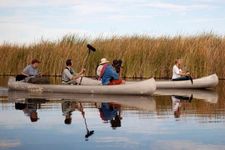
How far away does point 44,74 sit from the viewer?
3109 cm

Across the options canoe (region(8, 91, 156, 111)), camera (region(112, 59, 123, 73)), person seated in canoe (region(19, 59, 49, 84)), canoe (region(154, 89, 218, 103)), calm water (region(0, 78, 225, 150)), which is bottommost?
calm water (region(0, 78, 225, 150))

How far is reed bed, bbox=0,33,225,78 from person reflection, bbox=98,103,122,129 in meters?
12.9

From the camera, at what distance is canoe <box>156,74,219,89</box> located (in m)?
21.7

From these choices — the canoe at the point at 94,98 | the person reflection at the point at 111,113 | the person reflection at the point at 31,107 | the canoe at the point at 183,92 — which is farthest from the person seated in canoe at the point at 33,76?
the person reflection at the point at 111,113

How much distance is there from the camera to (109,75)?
17.8 metres

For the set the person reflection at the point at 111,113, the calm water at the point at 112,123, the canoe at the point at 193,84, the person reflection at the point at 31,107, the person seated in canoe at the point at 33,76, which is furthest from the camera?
the canoe at the point at 193,84

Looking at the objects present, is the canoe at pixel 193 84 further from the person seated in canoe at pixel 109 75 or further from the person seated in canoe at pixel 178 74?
the person seated in canoe at pixel 109 75

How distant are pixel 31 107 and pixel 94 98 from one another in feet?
10.1

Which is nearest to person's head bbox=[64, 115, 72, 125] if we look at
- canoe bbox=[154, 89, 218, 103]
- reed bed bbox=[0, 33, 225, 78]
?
canoe bbox=[154, 89, 218, 103]

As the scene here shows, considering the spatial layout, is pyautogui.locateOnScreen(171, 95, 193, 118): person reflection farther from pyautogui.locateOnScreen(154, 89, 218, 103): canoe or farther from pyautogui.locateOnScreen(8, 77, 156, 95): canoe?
pyautogui.locateOnScreen(154, 89, 218, 103): canoe

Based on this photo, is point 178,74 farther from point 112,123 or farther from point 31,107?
point 112,123

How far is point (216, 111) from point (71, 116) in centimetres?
358

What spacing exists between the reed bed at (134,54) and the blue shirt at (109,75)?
9.76 meters

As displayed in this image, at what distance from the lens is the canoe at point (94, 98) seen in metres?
15.4
